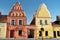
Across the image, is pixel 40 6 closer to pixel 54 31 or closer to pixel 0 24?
pixel 54 31

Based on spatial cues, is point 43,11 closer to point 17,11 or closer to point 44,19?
point 44,19

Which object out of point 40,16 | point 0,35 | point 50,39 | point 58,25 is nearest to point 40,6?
point 40,16

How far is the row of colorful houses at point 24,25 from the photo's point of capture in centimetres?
3722

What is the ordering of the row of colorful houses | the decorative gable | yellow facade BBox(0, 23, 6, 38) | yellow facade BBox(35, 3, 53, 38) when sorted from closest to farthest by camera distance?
1. yellow facade BBox(0, 23, 6, 38)
2. the row of colorful houses
3. the decorative gable
4. yellow facade BBox(35, 3, 53, 38)

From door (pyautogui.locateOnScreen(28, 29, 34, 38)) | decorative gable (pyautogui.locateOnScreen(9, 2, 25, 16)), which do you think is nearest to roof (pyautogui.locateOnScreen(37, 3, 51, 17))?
decorative gable (pyautogui.locateOnScreen(9, 2, 25, 16))

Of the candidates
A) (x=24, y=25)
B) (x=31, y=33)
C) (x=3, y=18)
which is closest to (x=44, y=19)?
(x=31, y=33)

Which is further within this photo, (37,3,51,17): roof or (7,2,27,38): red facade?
(37,3,51,17): roof

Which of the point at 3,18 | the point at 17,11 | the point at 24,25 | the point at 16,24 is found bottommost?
the point at 24,25

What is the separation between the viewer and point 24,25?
37.8 m

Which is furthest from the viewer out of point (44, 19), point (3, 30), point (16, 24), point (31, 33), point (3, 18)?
point (31, 33)

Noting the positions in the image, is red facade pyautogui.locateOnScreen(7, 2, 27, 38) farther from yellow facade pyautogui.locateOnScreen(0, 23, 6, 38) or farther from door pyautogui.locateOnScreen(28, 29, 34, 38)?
door pyautogui.locateOnScreen(28, 29, 34, 38)

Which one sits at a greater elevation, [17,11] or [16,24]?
[17,11]

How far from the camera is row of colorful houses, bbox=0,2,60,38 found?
1465 inches

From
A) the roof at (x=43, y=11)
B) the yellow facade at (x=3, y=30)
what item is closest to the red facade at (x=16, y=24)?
the yellow facade at (x=3, y=30)
